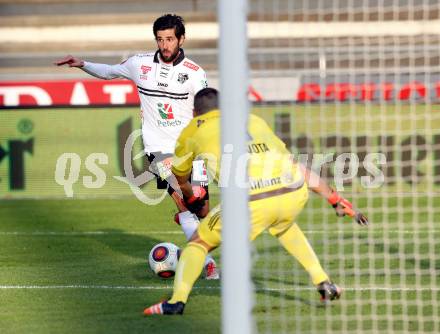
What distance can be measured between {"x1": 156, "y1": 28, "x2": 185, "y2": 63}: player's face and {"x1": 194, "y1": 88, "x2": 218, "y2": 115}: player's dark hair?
84.3 inches

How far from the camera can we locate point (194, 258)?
755cm

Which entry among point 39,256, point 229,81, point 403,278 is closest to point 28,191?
point 39,256

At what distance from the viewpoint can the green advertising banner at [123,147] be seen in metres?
14.8

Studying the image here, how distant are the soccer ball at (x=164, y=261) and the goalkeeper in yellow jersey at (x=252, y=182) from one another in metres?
1.66

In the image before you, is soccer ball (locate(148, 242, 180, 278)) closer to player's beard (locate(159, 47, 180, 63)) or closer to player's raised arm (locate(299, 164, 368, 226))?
player's beard (locate(159, 47, 180, 63))

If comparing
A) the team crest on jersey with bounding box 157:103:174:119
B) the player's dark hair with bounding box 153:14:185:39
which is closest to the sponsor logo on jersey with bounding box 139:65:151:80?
the team crest on jersey with bounding box 157:103:174:119

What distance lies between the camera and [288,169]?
755 centimetres

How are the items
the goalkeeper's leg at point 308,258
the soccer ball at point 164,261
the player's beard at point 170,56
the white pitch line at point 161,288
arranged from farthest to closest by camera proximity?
the player's beard at point 170,56, the soccer ball at point 164,261, the white pitch line at point 161,288, the goalkeeper's leg at point 308,258

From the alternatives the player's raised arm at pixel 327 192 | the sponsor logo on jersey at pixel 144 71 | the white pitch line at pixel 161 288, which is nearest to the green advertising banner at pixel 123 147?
the sponsor logo on jersey at pixel 144 71

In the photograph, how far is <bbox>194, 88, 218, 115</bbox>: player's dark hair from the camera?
296 inches

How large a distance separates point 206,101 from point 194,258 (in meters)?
1.02

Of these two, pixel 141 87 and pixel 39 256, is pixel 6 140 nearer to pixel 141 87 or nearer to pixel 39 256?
pixel 39 256

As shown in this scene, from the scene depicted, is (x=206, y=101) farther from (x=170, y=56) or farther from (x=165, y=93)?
(x=165, y=93)

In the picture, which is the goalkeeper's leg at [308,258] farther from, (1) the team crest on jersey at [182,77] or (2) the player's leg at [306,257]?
(1) the team crest on jersey at [182,77]
